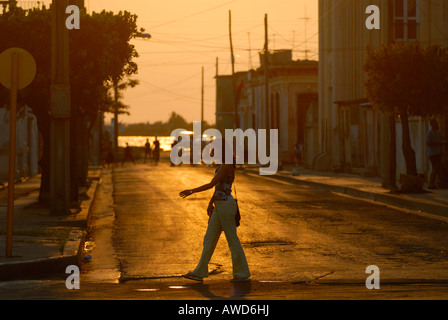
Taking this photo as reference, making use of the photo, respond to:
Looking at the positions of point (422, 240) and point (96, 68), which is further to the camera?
point (96, 68)

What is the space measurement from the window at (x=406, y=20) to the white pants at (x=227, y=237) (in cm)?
2609

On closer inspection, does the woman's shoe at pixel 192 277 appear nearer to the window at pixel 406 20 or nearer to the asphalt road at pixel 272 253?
the asphalt road at pixel 272 253

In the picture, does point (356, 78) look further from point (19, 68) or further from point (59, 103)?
point (19, 68)

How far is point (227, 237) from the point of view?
11.4 m

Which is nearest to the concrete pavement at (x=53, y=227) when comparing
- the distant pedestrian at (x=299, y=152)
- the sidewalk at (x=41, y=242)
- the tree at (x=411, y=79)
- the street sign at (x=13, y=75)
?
the sidewalk at (x=41, y=242)

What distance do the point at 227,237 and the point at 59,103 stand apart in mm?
7938

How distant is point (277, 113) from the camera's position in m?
63.5

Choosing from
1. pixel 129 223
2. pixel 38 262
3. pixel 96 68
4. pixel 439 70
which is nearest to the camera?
pixel 38 262

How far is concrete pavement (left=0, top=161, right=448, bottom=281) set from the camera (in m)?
12.2

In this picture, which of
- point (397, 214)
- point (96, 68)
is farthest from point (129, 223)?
point (397, 214)

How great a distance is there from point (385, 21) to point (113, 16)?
832cm

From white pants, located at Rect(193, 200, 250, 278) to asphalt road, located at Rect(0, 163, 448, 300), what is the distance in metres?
0.20

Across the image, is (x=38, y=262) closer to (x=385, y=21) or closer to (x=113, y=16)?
(x=113, y=16)
